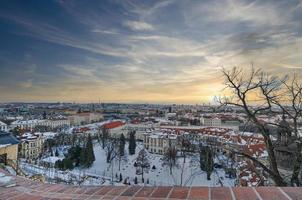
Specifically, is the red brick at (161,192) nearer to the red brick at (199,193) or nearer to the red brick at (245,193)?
the red brick at (199,193)

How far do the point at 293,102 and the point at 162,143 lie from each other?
49769mm

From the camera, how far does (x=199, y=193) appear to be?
240 centimetres

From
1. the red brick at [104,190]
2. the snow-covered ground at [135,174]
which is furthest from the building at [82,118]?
the red brick at [104,190]

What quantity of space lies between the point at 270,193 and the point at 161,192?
83 centimetres

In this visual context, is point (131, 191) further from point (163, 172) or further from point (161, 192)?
point (163, 172)

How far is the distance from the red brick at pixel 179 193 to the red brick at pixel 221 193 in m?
0.21

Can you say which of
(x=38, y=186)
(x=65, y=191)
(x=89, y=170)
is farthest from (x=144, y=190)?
(x=89, y=170)

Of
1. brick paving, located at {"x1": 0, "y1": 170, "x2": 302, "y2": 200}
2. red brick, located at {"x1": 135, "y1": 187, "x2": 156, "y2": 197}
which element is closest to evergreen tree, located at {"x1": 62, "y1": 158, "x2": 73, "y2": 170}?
brick paving, located at {"x1": 0, "y1": 170, "x2": 302, "y2": 200}

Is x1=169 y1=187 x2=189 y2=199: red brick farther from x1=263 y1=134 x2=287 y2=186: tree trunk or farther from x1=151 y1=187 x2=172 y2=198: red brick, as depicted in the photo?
x1=263 y1=134 x2=287 y2=186: tree trunk

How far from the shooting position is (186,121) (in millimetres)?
112812

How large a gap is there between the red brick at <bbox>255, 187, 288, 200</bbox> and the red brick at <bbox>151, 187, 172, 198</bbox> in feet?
2.33

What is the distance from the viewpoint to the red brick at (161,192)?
2409 mm

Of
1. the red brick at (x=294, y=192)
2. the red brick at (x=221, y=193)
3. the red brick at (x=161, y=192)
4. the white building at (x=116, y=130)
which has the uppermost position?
the red brick at (x=294, y=192)

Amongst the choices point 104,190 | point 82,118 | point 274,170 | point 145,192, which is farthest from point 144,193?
point 82,118
